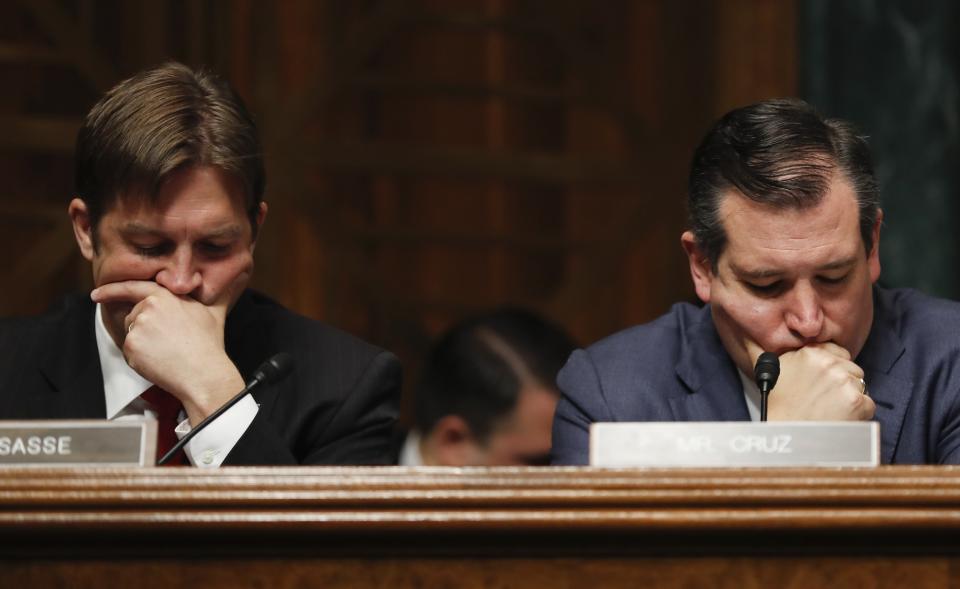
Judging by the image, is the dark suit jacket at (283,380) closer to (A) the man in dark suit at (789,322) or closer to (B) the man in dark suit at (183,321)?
(B) the man in dark suit at (183,321)

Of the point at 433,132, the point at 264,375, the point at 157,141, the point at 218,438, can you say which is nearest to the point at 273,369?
the point at 264,375

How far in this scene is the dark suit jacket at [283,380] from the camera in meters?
2.34

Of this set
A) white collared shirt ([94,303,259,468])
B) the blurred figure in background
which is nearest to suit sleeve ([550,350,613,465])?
white collared shirt ([94,303,259,468])

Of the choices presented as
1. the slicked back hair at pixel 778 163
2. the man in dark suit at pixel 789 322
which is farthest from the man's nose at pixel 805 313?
the slicked back hair at pixel 778 163

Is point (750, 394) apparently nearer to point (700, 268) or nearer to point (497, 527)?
point (700, 268)

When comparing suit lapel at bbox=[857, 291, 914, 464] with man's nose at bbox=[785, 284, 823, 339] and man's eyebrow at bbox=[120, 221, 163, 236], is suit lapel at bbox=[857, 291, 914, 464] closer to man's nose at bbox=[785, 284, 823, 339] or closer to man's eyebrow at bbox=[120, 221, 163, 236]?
man's nose at bbox=[785, 284, 823, 339]

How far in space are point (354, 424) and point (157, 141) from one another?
532 mm

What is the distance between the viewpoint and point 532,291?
14.9 feet

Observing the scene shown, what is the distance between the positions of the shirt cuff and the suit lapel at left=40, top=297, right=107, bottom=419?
9.9 inches

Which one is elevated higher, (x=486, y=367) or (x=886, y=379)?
(x=886, y=379)

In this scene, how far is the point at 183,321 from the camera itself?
223 centimetres

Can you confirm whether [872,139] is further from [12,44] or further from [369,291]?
[12,44]

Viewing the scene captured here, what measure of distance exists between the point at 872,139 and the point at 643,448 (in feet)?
7.43

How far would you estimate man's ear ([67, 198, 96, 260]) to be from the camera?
93.8 inches
